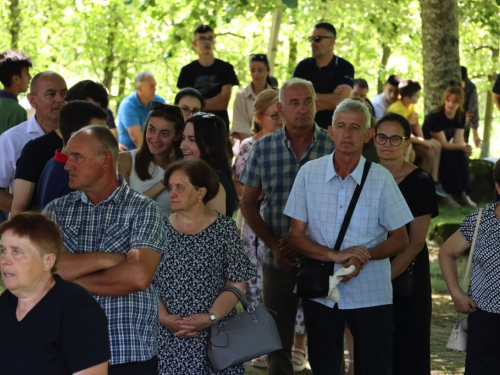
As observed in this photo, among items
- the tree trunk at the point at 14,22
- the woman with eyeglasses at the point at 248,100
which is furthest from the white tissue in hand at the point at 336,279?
the tree trunk at the point at 14,22

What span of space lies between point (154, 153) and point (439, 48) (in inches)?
412

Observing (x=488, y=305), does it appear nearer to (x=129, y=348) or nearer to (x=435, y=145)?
(x=129, y=348)

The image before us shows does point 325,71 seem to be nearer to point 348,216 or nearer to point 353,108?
point 353,108

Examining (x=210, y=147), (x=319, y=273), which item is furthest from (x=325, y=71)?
(x=319, y=273)

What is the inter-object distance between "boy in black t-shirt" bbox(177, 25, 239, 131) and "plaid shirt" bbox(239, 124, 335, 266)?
15.6ft

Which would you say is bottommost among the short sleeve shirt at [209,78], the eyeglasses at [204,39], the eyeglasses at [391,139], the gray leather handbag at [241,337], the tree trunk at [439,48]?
the gray leather handbag at [241,337]

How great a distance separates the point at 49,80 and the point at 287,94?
178cm

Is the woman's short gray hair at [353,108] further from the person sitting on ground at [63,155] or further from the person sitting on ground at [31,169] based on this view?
the person sitting on ground at [31,169]

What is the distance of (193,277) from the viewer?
545 centimetres

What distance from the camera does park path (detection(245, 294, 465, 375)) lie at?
780 centimetres

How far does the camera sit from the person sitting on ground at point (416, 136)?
13.9m

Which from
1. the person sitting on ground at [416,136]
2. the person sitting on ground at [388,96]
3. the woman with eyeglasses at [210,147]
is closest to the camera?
the woman with eyeglasses at [210,147]

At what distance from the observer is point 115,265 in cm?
436

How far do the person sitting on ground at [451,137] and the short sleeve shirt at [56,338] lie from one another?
12.2 m
